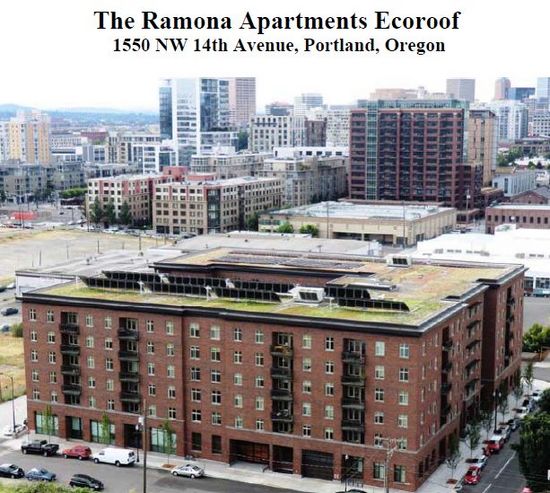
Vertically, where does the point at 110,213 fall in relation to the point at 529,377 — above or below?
above

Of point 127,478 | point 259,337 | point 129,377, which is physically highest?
point 259,337

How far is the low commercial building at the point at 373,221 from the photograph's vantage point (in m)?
126

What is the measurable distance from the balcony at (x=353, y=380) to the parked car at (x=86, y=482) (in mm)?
12362

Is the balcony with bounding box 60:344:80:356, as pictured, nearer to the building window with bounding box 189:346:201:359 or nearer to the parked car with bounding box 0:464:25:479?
the building window with bounding box 189:346:201:359

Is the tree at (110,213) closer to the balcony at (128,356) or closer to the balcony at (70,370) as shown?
the balcony at (70,370)

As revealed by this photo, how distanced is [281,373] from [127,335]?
880cm

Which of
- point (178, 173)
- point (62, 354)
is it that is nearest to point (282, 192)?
point (178, 173)

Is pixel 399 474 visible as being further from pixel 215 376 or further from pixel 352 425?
pixel 215 376

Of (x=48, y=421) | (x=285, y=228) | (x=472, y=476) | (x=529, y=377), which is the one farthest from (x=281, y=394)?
(x=285, y=228)

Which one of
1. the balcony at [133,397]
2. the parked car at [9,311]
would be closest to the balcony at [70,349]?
the balcony at [133,397]

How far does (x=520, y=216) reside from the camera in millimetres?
121750

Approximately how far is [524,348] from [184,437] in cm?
3038

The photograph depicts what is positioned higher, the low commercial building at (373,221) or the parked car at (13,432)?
the low commercial building at (373,221)

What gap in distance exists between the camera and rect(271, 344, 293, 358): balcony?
151 feet
